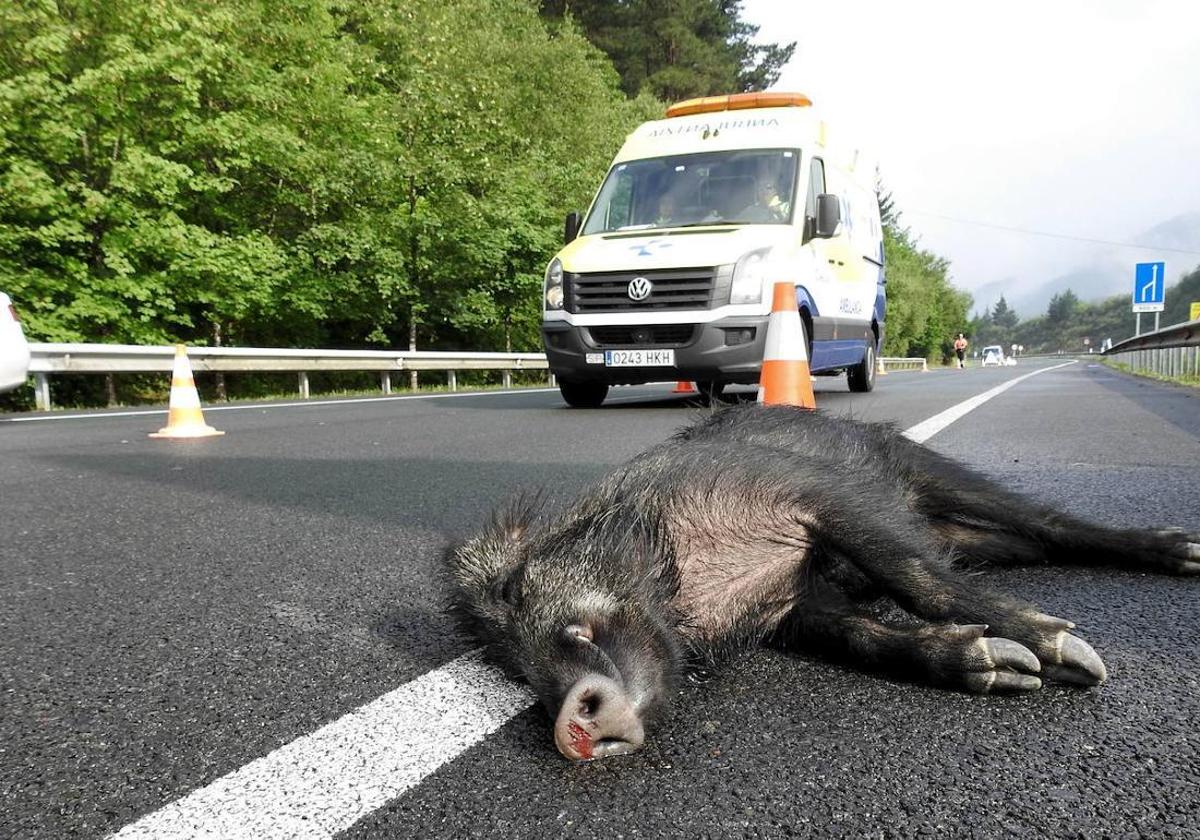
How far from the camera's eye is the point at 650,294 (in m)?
8.74

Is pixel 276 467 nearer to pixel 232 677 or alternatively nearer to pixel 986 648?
pixel 232 677

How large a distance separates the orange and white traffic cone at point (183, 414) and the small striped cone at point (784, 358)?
4.71 m

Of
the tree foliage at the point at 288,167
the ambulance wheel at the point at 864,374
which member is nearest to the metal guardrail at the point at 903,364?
the tree foliage at the point at 288,167

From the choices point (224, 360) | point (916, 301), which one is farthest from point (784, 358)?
point (916, 301)

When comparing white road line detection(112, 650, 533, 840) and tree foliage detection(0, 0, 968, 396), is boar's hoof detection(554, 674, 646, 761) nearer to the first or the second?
white road line detection(112, 650, 533, 840)

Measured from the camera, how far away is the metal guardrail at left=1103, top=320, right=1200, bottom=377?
1377 centimetres

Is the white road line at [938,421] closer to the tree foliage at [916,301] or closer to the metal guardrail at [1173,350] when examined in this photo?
the metal guardrail at [1173,350]

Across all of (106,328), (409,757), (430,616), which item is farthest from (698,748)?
(106,328)

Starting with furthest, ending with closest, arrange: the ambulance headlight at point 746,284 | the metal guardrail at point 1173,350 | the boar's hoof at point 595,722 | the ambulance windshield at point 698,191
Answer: the metal guardrail at point 1173,350
the ambulance windshield at point 698,191
the ambulance headlight at point 746,284
the boar's hoof at point 595,722

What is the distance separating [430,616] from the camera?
7.59 feet

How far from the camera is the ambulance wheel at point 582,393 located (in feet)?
33.6

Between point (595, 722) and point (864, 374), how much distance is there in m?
12.0

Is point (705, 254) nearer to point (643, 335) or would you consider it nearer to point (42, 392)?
point (643, 335)

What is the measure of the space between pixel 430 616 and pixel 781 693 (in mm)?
958
